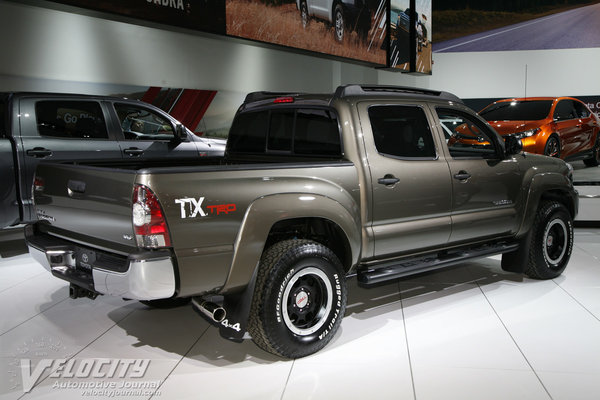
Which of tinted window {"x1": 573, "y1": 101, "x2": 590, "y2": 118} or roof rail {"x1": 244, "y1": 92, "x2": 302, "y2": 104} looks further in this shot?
tinted window {"x1": 573, "y1": 101, "x2": 590, "y2": 118}

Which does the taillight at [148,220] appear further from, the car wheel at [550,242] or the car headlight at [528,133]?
the car headlight at [528,133]

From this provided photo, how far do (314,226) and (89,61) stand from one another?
15.4ft

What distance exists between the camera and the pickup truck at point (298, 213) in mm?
2662

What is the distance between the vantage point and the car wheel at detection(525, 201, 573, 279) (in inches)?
179

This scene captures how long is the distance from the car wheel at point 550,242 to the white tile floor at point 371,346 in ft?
0.45

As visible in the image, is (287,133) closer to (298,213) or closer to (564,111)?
(298,213)

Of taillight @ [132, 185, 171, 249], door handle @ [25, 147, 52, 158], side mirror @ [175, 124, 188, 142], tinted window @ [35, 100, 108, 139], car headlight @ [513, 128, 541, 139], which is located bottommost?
taillight @ [132, 185, 171, 249]

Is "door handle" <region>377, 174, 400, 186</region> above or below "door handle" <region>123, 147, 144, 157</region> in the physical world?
below

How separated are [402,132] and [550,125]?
193 inches

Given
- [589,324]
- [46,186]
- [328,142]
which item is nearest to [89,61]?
[46,186]

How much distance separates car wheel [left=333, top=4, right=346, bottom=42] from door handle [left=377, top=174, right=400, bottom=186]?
8.09 meters

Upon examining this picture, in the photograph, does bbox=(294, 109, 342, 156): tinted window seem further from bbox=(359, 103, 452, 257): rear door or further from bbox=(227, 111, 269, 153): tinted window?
bbox=(227, 111, 269, 153): tinted window

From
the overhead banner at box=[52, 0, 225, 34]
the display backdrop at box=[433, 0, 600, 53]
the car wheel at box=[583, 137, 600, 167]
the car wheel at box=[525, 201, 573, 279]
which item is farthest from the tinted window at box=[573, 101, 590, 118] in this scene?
the display backdrop at box=[433, 0, 600, 53]

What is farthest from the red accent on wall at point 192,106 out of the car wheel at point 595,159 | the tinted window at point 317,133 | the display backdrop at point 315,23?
the car wheel at point 595,159
